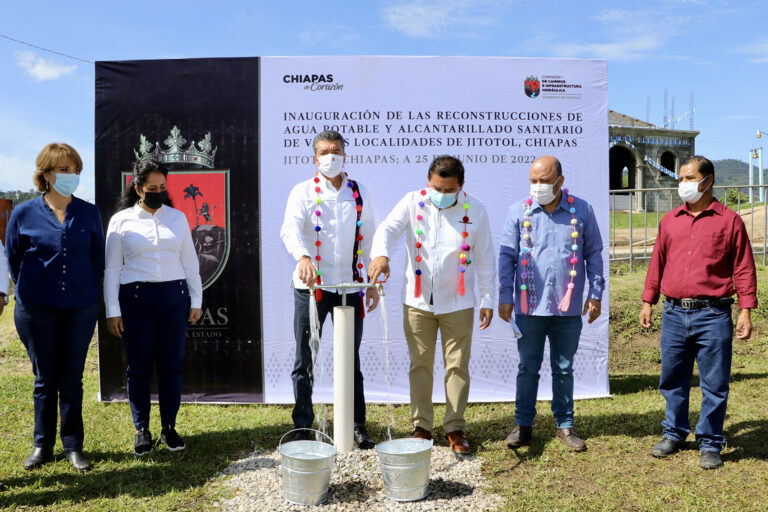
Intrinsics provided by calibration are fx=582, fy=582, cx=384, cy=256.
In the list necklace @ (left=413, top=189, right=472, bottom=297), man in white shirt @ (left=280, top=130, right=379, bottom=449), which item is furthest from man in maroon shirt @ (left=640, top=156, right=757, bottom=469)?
man in white shirt @ (left=280, top=130, right=379, bottom=449)

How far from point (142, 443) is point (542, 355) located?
2.77 metres

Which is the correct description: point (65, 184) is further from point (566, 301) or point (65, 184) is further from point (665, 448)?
point (665, 448)

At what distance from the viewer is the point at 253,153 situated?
5.10 m

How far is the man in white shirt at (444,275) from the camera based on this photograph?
3.74m

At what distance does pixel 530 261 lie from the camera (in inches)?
154

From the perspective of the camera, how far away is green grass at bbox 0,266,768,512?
3271 millimetres

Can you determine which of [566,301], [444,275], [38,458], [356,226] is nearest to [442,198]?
[444,275]

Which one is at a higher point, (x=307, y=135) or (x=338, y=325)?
(x=307, y=135)

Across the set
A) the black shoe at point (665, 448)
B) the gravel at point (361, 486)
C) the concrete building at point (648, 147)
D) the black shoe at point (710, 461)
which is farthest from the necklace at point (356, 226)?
the concrete building at point (648, 147)

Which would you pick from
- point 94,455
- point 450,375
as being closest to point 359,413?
point 450,375

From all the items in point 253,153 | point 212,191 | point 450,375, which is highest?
point 253,153

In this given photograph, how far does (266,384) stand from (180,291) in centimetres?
171

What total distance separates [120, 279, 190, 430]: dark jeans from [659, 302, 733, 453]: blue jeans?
10.4 feet

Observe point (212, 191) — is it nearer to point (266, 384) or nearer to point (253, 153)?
point (253, 153)
